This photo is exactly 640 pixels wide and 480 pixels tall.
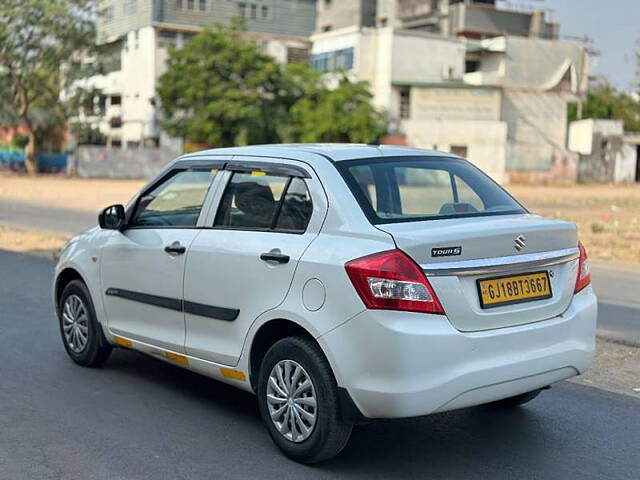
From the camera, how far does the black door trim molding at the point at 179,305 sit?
523 centimetres

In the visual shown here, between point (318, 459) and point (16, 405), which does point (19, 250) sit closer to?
point (16, 405)

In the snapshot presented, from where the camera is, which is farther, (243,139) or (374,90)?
(374,90)

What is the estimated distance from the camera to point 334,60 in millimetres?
58156

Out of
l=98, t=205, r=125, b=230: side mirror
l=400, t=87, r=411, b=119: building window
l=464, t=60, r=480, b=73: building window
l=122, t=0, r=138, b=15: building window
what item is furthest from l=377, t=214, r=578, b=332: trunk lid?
l=122, t=0, r=138, b=15: building window

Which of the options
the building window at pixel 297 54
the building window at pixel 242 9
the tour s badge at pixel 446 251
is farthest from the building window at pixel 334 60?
the tour s badge at pixel 446 251

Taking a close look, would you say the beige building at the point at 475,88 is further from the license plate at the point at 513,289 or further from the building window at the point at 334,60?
the license plate at the point at 513,289

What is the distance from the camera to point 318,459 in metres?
4.71

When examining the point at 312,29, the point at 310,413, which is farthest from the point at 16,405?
the point at 312,29

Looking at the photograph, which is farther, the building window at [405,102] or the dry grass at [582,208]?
the building window at [405,102]

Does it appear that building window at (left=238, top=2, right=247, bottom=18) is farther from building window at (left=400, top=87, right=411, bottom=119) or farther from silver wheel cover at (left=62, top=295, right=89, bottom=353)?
silver wheel cover at (left=62, top=295, right=89, bottom=353)

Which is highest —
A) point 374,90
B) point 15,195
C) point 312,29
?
point 312,29

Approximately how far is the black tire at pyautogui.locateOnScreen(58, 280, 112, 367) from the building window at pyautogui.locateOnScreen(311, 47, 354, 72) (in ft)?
159

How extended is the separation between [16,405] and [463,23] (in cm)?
6302

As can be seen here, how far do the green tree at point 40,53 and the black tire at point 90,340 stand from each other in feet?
162
